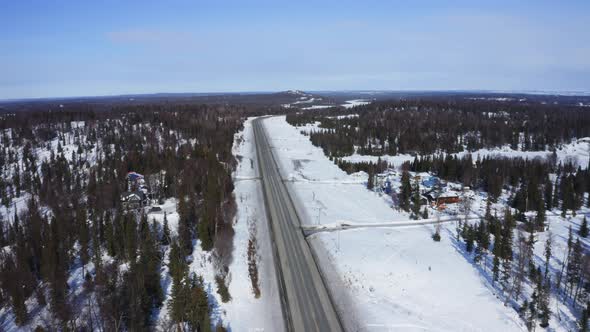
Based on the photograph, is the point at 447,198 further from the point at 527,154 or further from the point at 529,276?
the point at 527,154

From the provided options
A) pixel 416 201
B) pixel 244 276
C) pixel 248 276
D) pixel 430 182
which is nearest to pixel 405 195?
pixel 416 201

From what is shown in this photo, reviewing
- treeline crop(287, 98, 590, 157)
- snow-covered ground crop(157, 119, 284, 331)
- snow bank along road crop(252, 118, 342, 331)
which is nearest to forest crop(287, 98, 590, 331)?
treeline crop(287, 98, 590, 157)

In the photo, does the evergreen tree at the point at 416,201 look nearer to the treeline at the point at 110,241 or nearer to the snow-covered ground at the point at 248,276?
the snow-covered ground at the point at 248,276

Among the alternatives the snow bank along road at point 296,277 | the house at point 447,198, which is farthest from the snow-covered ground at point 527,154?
the snow bank along road at point 296,277

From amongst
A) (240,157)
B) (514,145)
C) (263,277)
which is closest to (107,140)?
(240,157)

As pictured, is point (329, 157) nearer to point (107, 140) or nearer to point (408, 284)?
point (408, 284)

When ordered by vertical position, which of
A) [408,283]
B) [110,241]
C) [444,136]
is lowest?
[408,283]
